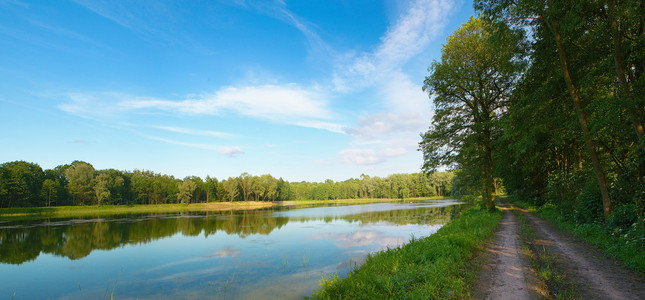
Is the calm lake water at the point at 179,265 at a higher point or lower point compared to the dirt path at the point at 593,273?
lower

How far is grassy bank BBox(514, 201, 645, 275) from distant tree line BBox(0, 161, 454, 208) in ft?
185

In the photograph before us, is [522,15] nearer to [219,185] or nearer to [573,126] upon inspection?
[573,126]

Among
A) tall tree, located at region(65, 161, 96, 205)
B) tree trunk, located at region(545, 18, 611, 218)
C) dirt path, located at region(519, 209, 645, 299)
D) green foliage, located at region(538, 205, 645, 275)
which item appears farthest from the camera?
tall tree, located at region(65, 161, 96, 205)

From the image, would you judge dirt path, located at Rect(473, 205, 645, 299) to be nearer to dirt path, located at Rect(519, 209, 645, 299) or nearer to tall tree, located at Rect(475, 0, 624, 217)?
dirt path, located at Rect(519, 209, 645, 299)

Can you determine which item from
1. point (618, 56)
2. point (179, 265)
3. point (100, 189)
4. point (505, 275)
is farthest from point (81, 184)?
point (618, 56)

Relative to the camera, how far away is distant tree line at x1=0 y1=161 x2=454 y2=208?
6322 cm

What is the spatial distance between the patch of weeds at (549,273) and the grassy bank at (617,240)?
148 centimetres

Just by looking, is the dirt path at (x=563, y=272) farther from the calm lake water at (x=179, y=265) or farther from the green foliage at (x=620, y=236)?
the calm lake water at (x=179, y=265)

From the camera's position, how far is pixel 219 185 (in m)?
95.7

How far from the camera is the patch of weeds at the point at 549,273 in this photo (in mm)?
5418

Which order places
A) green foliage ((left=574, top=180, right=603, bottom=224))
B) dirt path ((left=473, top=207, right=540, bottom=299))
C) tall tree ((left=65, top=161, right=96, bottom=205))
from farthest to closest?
tall tree ((left=65, top=161, right=96, bottom=205)) < green foliage ((left=574, top=180, right=603, bottom=224)) < dirt path ((left=473, top=207, right=540, bottom=299))

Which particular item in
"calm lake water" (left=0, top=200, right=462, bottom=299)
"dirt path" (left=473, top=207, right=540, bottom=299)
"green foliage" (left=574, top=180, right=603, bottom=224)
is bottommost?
"calm lake water" (left=0, top=200, right=462, bottom=299)

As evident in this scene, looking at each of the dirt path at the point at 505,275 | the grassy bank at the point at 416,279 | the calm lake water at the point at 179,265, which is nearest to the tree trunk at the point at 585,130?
the dirt path at the point at 505,275

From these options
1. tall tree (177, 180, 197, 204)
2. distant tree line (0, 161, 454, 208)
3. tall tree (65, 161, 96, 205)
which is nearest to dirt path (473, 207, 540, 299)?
distant tree line (0, 161, 454, 208)
